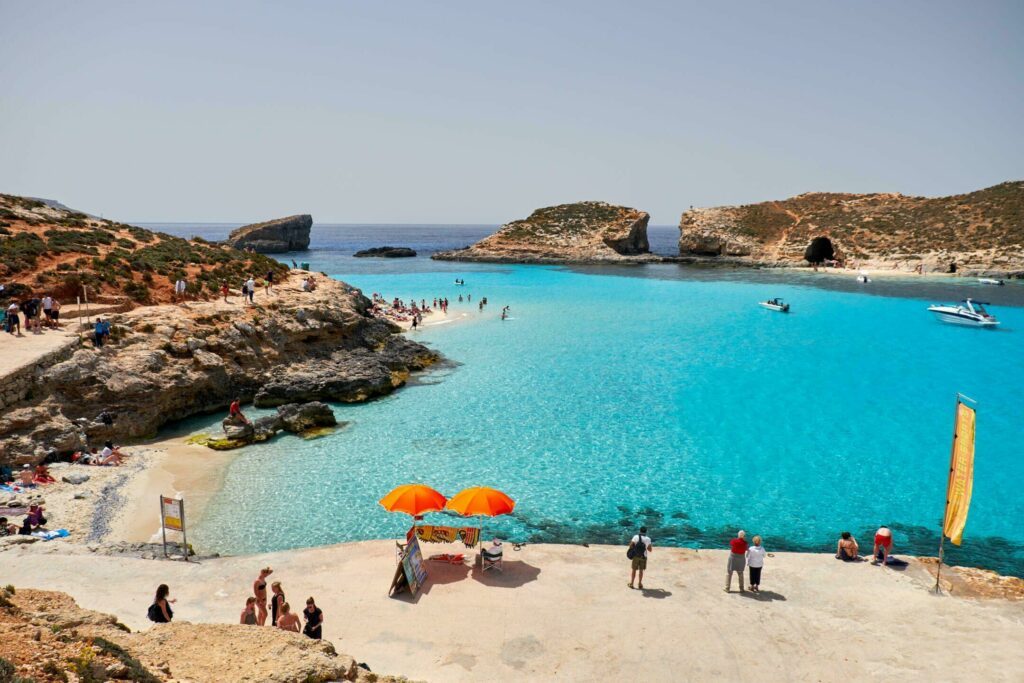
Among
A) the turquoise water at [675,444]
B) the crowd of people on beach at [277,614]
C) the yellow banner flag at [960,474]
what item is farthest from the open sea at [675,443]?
the crowd of people on beach at [277,614]

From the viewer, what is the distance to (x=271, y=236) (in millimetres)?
128625

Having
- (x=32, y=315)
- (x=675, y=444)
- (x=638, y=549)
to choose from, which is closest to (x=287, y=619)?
(x=638, y=549)

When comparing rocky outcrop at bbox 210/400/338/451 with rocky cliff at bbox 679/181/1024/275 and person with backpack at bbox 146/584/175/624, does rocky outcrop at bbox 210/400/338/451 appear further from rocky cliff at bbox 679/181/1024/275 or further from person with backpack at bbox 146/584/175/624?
rocky cliff at bbox 679/181/1024/275

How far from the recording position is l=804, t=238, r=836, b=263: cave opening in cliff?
9300 cm

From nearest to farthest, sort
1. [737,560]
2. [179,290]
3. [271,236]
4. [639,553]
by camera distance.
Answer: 1. [639,553]
2. [737,560]
3. [179,290]
4. [271,236]

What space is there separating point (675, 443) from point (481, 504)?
11609mm

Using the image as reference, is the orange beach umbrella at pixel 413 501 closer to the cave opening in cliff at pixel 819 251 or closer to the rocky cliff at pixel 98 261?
the rocky cliff at pixel 98 261

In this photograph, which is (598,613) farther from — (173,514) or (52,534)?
(52,534)

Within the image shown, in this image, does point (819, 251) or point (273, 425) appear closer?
point (273, 425)

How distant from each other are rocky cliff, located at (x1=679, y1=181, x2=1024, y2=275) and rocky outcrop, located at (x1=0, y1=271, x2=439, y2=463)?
76.8m

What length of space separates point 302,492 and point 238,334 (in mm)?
12050

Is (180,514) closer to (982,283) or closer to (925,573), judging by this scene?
(925,573)

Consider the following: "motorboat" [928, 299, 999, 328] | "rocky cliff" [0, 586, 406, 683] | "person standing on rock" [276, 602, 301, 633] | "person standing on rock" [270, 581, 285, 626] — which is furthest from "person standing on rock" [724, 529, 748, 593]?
"motorboat" [928, 299, 999, 328]

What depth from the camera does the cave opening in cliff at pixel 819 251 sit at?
93000mm
